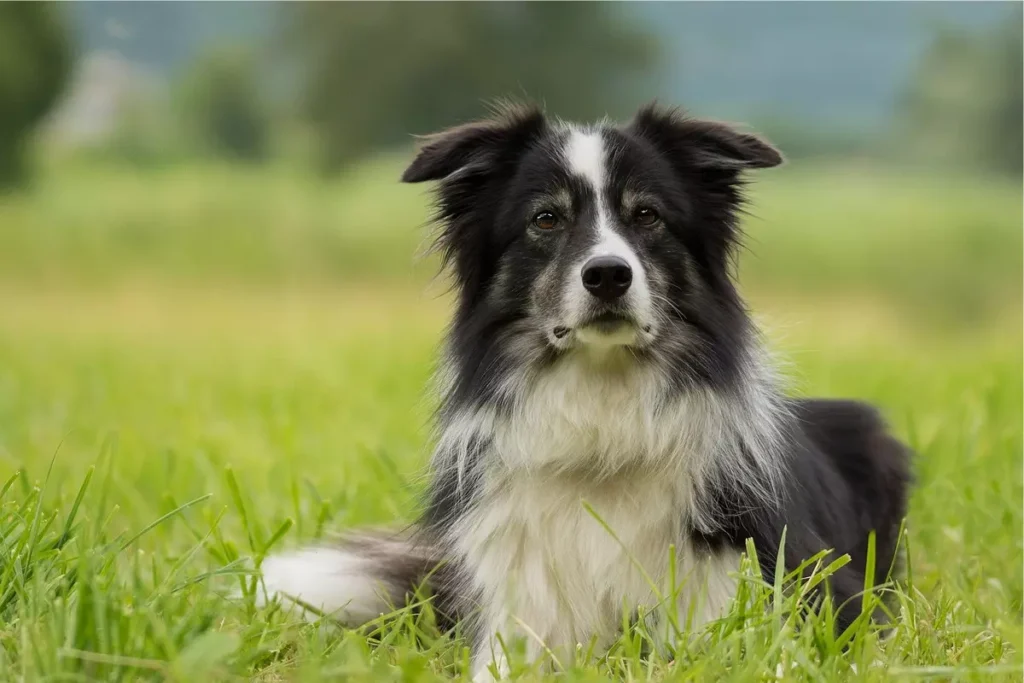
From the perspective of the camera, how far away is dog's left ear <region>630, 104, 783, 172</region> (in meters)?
3.76

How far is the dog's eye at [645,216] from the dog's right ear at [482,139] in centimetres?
51

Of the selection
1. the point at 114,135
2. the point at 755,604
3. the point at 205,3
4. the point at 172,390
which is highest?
the point at 205,3

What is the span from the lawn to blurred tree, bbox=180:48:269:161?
1.99 ft

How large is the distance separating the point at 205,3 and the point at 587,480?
425 inches

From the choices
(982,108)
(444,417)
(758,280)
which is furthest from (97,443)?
(982,108)

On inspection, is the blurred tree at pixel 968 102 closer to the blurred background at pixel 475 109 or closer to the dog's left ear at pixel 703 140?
the blurred background at pixel 475 109

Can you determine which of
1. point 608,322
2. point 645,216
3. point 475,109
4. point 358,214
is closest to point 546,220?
point 645,216

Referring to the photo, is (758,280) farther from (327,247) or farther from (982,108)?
(327,247)

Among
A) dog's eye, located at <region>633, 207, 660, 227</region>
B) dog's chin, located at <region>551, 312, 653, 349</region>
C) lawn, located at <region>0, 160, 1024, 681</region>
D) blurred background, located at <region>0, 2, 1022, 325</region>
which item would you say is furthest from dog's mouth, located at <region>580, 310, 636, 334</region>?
blurred background, located at <region>0, 2, 1022, 325</region>

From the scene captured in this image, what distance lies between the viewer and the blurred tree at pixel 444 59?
15.7m

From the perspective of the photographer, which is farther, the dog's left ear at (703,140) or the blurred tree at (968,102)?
the blurred tree at (968,102)

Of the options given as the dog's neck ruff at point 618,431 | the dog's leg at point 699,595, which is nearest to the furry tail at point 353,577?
the dog's neck ruff at point 618,431

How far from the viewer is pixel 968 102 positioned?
48.9 feet

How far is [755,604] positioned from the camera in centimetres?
299
